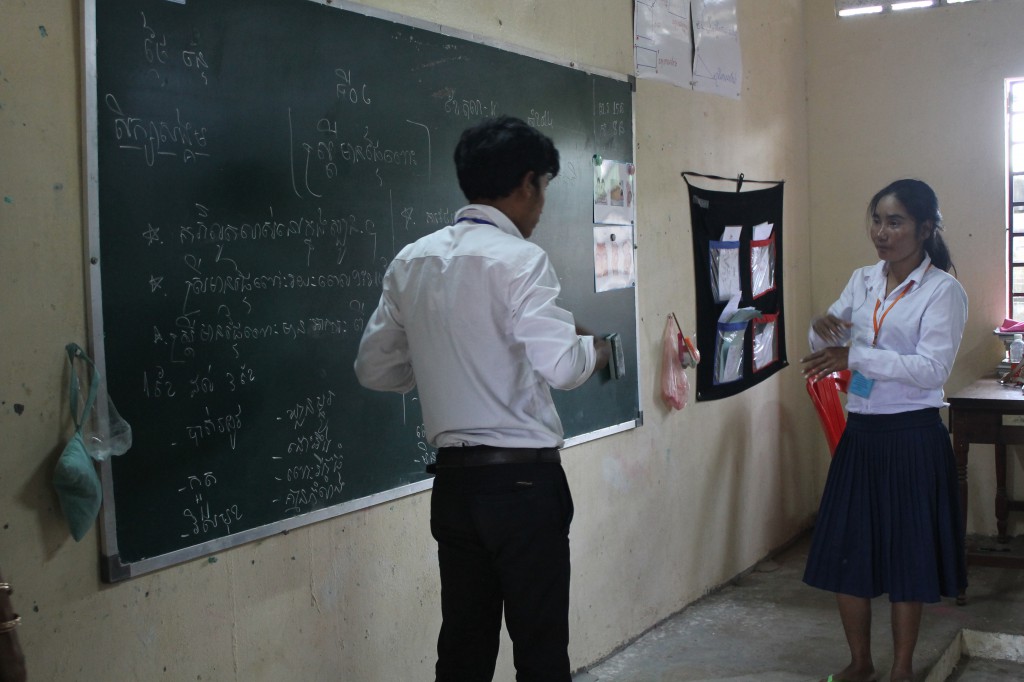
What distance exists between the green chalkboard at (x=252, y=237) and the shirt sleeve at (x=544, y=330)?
67cm

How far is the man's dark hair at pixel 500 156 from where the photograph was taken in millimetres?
1955

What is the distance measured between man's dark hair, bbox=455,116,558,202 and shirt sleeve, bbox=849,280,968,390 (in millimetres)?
1410

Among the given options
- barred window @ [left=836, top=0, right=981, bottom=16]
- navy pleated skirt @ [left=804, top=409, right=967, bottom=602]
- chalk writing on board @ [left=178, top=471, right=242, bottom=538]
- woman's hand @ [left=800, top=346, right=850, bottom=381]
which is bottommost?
navy pleated skirt @ [left=804, top=409, right=967, bottom=602]

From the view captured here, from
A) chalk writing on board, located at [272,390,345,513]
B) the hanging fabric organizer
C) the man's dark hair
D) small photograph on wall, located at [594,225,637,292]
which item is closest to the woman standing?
small photograph on wall, located at [594,225,637,292]

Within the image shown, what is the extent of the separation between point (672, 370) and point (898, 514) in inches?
44.3

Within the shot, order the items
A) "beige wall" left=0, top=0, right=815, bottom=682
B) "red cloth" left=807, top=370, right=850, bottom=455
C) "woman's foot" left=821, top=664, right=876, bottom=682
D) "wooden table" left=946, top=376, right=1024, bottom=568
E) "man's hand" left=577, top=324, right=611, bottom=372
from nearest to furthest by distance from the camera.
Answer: "beige wall" left=0, top=0, right=815, bottom=682, "man's hand" left=577, top=324, right=611, bottom=372, "woman's foot" left=821, top=664, right=876, bottom=682, "wooden table" left=946, top=376, right=1024, bottom=568, "red cloth" left=807, top=370, right=850, bottom=455

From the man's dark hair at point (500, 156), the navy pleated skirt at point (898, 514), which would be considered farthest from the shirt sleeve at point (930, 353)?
the man's dark hair at point (500, 156)

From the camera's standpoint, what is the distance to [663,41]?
3844mm

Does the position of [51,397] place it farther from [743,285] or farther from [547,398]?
[743,285]

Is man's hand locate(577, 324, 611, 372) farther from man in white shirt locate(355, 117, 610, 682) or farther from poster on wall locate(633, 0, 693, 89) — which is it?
poster on wall locate(633, 0, 693, 89)

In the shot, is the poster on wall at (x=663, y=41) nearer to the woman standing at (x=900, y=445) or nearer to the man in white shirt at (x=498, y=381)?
the woman standing at (x=900, y=445)

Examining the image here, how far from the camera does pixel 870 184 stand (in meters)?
5.16

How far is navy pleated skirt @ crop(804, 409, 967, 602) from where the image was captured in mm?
2975

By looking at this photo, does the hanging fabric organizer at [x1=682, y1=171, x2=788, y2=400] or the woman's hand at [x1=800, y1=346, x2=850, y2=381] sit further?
the hanging fabric organizer at [x1=682, y1=171, x2=788, y2=400]
